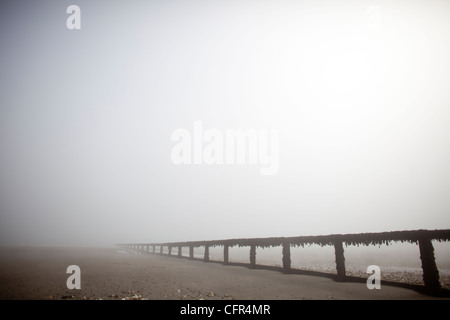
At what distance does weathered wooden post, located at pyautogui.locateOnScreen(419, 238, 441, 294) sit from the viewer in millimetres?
9523

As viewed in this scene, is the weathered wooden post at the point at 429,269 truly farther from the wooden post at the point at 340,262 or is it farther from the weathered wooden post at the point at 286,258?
the weathered wooden post at the point at 286,258

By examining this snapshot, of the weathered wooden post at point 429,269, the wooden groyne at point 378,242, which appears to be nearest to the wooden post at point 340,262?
the wooden groyne at point 378,242

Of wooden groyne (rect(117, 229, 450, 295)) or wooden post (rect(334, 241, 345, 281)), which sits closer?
wooden groyne (rect(117, 229, 450, 295))

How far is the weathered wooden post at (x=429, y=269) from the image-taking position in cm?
952

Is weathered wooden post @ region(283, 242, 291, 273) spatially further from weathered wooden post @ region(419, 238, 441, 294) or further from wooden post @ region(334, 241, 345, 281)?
weathered wooden post @ region(419, 238, 441, 294)

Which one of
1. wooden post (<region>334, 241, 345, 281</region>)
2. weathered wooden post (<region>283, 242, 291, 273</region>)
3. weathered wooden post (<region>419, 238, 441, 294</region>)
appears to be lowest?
weathered wooden post (<region>283, 242, 291, 273</region>)

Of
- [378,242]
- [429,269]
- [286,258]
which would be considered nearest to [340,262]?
[378,242]

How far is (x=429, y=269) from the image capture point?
9875mm

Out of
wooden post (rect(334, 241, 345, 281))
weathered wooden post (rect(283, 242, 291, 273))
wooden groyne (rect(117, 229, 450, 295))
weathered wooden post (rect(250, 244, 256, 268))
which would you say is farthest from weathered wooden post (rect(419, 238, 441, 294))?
weathered wooden post (rect(250, 244, 256, 268))

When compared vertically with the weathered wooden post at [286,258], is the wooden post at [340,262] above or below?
above

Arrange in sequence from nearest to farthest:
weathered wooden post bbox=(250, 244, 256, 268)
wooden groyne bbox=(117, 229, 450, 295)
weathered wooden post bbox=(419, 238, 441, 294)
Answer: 1. weathered wooden post bbox=(419, 238, 441, 294)
2. wooden groyne bbox=(117, 229, 450, 295)
3. weathered wooden post bbox=(250, 244, 256, 268)

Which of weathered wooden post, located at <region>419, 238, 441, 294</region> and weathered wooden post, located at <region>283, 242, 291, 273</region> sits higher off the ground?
weathered wooden post, located at <region>419, 238, 441, 294</region>
